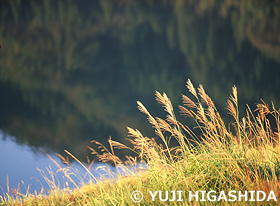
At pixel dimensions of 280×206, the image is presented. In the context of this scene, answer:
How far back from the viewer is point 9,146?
14.1 metres

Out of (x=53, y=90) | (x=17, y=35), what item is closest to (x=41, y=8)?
(x=17, y=35)

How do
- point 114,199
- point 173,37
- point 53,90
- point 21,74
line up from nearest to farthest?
point 114,199 < point 53,90 < point 21,74 < point 173,37

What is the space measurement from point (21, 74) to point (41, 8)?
41.8 metres

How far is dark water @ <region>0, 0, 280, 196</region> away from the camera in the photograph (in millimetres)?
20438

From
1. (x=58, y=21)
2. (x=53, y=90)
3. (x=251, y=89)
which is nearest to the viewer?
(x=251, y=89)

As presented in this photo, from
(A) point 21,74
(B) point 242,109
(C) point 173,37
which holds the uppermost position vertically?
(C) point 173,37

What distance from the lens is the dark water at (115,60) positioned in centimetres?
2044

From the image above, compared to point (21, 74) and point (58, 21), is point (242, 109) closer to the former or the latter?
point (21, 74)

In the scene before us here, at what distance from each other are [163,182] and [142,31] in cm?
5986

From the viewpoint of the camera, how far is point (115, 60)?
48719 millimetres

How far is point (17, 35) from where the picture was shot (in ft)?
191

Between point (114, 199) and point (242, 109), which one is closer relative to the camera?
point (114, 199)

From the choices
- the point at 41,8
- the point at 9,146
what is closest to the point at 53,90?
the point at 9,146

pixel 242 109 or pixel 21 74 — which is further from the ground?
pixel 21 74
